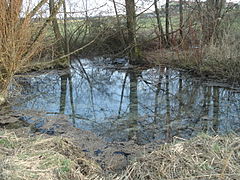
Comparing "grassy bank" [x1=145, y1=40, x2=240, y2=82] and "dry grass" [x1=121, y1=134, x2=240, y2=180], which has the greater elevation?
"grassy bank" [x1=145, y1=40, x2=240, y2=82]

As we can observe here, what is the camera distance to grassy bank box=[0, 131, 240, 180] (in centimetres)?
223

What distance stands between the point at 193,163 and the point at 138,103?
3.36 m

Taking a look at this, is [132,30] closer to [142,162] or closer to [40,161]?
[142,162]

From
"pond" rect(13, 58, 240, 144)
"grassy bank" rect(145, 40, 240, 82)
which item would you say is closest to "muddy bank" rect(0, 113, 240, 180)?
"pond" rect(13, 58, 240, 144)

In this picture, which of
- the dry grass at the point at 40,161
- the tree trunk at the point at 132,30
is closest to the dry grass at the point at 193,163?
the dry grass at the point at 40,161

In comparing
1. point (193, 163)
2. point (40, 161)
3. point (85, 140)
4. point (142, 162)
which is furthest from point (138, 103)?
point (40, 161)

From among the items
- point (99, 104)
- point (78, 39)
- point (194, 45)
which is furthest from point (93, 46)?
point (99, 104)

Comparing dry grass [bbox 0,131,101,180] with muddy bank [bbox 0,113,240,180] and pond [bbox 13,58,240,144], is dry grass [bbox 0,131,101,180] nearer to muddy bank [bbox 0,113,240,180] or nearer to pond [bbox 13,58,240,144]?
muddy bank [bbox 0,113,240,180]

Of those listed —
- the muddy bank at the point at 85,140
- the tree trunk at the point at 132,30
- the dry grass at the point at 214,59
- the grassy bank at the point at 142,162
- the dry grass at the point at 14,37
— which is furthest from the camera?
the tree trunk at the point at 132,30

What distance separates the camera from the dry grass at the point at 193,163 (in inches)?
93.0

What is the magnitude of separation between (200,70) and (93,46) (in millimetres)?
6739

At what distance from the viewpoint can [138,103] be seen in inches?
230

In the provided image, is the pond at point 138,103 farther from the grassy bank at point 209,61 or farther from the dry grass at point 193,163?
the dry grass at point 193,163

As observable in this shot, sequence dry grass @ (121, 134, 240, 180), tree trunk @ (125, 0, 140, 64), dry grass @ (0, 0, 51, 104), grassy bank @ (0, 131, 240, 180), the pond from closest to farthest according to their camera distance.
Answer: grassy bank @ (0, 131, 240, 180), dry grass @ (121, 134, 240, 180), the pond, dry grass @ (0, 0, 51, 104), tree trunk @ (125, 0, 140, 64)
